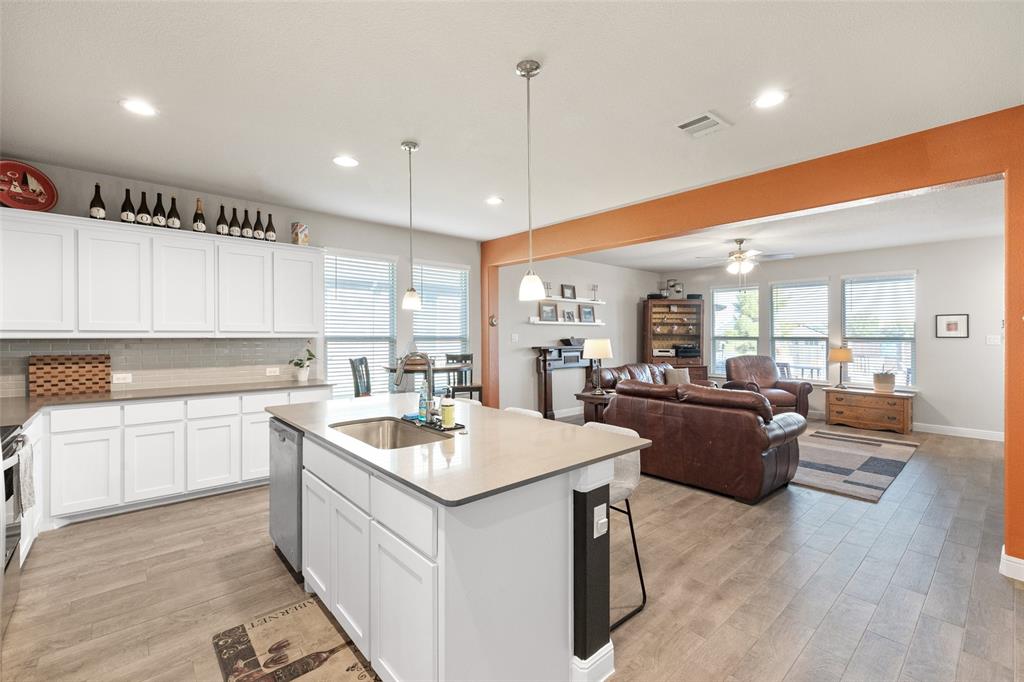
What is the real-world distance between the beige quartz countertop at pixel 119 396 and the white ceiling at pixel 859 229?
415cm

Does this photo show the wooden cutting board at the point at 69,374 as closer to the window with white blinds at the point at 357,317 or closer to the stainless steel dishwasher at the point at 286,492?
the window with white blinds at the point at 357,317

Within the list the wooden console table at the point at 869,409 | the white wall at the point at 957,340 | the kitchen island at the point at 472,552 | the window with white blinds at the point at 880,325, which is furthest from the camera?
the window with white blinds at the point at 880,325

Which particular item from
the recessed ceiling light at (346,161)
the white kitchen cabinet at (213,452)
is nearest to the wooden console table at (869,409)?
the recessed ceiling light at (346,161)

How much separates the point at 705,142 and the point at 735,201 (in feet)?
2.92

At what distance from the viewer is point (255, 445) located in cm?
405

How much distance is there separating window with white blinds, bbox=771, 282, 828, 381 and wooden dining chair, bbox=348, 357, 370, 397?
6.60 metres

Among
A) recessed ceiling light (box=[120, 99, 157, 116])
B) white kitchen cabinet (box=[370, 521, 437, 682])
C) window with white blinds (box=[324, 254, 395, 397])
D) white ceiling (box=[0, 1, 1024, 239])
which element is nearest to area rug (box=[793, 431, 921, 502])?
white ceiling (box=[0, 1, 1024, 239])

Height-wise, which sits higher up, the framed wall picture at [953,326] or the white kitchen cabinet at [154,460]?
the framed wall picture at [953,326]

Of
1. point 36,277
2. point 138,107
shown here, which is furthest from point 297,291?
point 138,107

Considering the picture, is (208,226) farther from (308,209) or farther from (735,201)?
(735,201)

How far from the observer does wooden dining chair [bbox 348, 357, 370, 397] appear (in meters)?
4.89

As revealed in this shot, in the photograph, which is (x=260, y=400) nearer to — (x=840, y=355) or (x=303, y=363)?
(x=303, y=363)

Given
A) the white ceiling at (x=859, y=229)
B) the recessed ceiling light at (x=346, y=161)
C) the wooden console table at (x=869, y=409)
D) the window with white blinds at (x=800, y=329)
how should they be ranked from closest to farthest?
the recessed ceiling light at (x=346, y=161)
the white ceiling at (x=859, y=229)
the wooden console table at (x=869, y=409)
the window with white blinds at (x=800, y=329)

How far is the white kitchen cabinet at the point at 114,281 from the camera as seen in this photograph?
11.4ft
